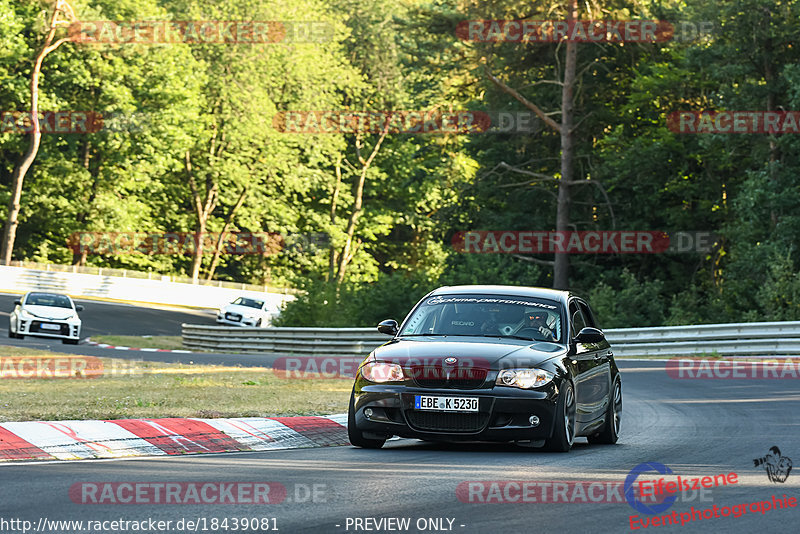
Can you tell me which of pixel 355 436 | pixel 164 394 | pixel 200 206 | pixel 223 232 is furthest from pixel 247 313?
pixel 355 436

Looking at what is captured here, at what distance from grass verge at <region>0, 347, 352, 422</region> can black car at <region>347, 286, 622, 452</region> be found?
2.63 m

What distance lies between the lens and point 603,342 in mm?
12648

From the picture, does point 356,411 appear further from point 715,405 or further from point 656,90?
point 656,90

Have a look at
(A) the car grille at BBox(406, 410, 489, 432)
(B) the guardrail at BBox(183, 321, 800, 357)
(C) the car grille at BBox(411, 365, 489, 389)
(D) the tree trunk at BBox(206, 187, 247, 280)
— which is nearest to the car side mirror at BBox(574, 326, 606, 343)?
(C) the car grille at BBox(411, 365, 489, 389)

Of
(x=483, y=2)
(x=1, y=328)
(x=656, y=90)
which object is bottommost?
(x=1, y=328)

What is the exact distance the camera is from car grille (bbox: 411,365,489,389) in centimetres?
1027

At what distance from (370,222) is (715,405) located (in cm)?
6443

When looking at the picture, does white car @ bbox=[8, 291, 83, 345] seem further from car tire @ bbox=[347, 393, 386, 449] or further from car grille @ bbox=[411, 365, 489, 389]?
car grille @ bbox=[411, 365, 489, 389]

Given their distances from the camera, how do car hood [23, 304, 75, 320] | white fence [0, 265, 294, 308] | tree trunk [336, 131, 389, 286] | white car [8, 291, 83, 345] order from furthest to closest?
tree trunk [336, 131, 389, 286]
white fence [0, 265, 294, 308]
car hood [23, 304, 75, 320]
white car [8, 291, 83, 345]

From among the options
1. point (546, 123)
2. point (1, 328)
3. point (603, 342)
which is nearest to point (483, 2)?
point (546, 123)

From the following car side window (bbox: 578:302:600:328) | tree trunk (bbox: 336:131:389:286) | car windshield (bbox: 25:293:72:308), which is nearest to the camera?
car side window (bbox: 578:302:600:328)

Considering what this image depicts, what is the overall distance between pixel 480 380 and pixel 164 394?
6684 mm

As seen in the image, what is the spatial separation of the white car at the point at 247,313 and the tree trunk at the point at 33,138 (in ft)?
48.6

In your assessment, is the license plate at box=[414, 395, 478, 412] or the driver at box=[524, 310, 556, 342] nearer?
the license plate at box=[414, 395, 478, 412]
